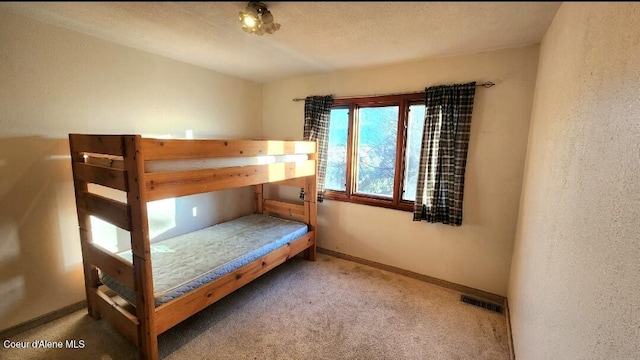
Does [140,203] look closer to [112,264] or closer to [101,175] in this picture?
[101,175]

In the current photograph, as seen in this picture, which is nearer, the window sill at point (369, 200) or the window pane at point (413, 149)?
the window pane at point (413, 149)

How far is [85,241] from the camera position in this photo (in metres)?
1.84

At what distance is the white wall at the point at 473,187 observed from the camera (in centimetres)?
204

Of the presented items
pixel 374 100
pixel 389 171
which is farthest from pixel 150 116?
pixel 389 171

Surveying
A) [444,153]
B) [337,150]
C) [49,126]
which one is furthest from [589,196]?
[49,126]

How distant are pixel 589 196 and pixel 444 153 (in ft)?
4.72

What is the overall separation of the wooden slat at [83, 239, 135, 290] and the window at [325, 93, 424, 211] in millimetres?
1956

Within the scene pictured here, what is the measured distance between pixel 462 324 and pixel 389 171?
4.65ft

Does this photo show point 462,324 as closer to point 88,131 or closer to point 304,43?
point 304,43

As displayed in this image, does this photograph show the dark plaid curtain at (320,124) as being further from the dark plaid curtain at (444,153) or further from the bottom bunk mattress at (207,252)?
the dark plaid curtain at (444,153)

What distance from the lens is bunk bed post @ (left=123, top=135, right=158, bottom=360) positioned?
4.54ft

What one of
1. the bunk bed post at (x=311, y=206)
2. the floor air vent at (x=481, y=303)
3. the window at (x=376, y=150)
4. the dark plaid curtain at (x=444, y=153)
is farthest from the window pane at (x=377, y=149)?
the floor air vent at (x=481, y=303)

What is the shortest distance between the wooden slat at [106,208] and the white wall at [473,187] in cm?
199

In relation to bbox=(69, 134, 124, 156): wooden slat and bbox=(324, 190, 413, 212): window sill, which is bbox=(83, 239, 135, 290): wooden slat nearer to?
bbox=(69, 134, 124, 156): wooden slat
